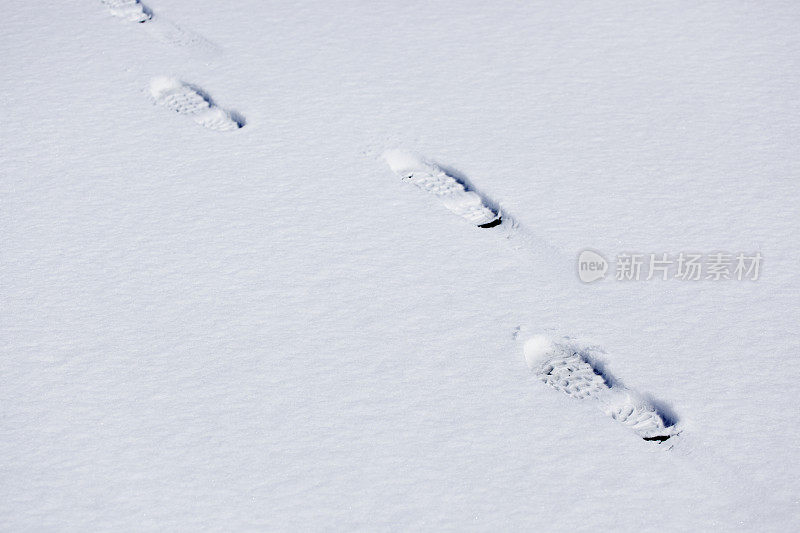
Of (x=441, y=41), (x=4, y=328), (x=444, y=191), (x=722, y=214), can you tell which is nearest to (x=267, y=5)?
(x=441, y=41)

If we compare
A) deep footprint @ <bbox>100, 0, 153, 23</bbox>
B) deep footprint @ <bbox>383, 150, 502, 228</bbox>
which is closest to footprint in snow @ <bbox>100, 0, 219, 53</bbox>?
deep footprint @ <bbox>100, 0, 153, 23</bbox>

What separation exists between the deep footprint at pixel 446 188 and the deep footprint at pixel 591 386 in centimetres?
40

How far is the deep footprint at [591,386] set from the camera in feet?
3.85

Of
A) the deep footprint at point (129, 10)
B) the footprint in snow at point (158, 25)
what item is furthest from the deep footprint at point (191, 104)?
the deep footprint at point (129, 10)

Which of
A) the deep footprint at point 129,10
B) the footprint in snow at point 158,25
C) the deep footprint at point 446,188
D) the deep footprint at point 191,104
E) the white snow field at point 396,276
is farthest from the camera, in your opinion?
the deep footprint at point 129,10

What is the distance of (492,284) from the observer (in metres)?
1.45

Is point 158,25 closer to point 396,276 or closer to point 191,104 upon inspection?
point 191,104

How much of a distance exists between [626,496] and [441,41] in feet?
5.67

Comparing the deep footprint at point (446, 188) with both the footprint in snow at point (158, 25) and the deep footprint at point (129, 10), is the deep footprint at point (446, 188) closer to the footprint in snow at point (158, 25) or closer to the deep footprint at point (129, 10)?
the footprint in snow at point (158, 25)

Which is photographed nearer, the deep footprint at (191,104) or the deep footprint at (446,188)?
the deep footprint at (446,188)

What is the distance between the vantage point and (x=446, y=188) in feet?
5.59

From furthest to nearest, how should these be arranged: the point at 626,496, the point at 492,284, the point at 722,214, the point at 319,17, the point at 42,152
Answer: the point at 319,17 → the point at 42,152 → the point at 722,214 → the point at 492,284 → the point at 626,496

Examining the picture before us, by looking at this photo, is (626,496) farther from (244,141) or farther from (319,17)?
(319,17)

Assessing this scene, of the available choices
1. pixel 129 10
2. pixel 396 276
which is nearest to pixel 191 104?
pixel 129 10
